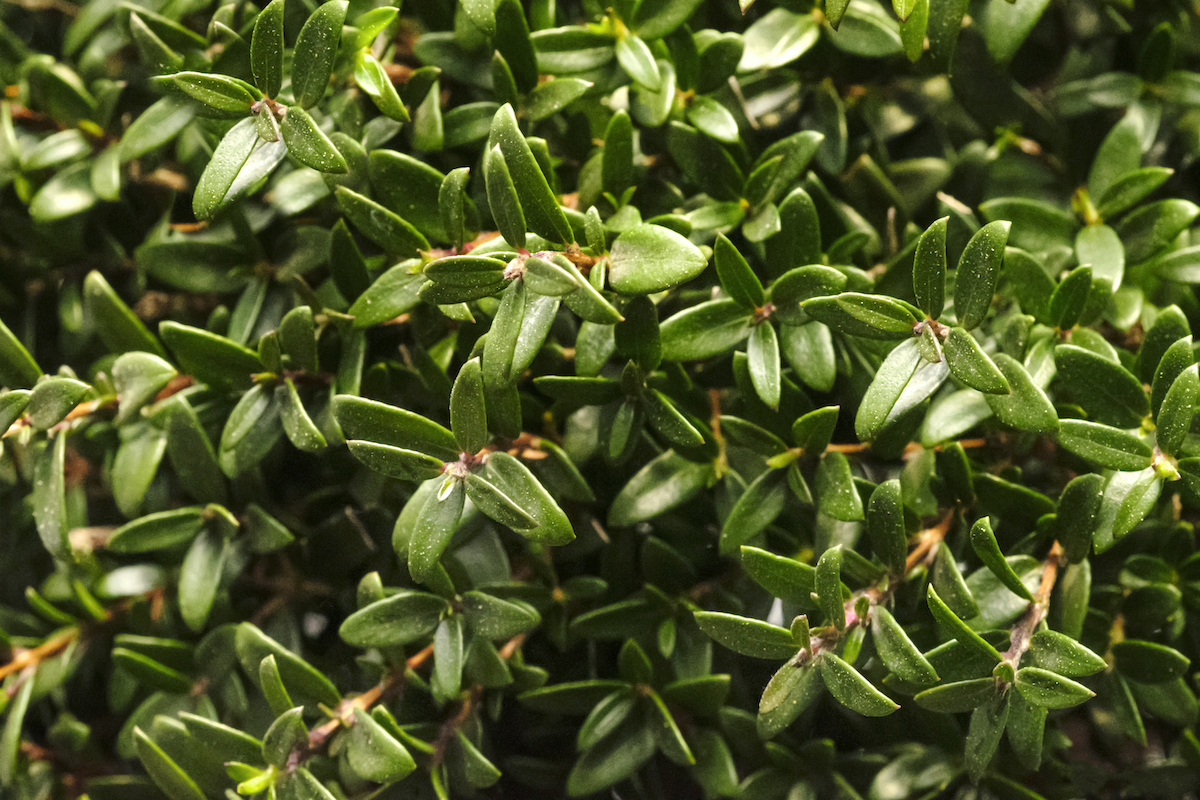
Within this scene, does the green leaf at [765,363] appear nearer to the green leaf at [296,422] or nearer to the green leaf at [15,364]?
the green leaf at [296,422]

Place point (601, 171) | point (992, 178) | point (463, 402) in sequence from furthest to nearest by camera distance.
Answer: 1. point (992, 178)
2. point (601, 171)
3. point (463, 402)

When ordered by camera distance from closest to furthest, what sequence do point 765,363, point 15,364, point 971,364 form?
point 971,364 < point 765,363 < point 15,364

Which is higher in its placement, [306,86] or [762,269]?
[306,86]

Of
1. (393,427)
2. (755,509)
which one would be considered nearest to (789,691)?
(755,509)

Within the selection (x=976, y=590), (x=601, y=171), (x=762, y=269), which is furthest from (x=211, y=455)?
(x=976, y=590)

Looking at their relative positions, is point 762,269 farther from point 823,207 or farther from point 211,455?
point 211,455

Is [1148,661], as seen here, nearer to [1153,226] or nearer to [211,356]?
[1153,226]

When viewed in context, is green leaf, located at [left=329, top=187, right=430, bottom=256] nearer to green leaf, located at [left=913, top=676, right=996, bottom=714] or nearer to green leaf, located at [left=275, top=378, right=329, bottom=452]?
green leaf, located at [left=275, top=378, right=329, bottom=452]
